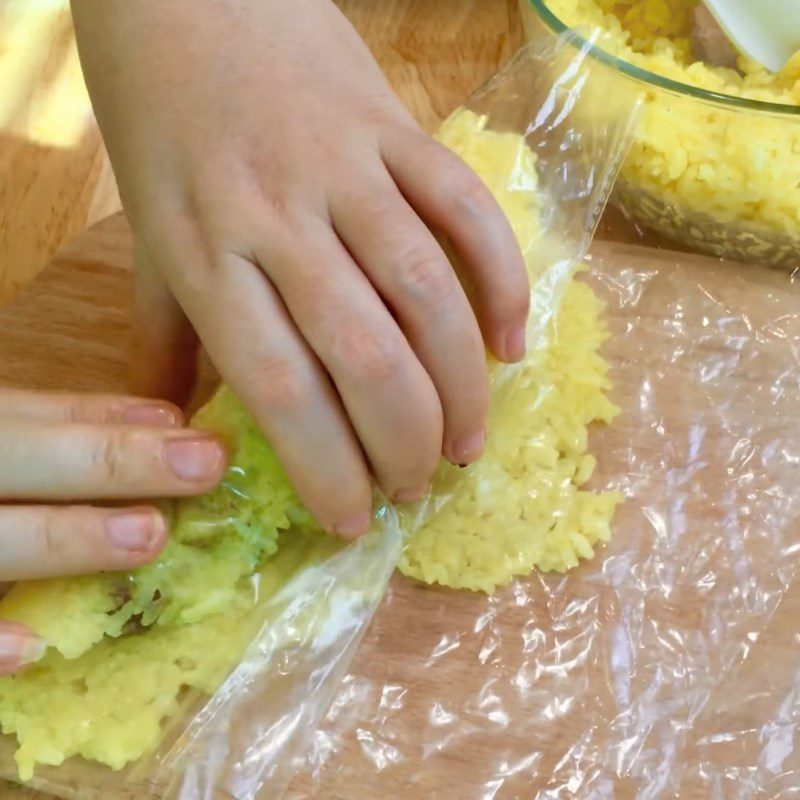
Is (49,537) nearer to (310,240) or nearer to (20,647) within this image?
(20,647)

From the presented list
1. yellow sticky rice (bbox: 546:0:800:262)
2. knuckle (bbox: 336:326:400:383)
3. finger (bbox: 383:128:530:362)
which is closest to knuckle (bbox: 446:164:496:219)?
finger (bbox: 383:128:530:362)

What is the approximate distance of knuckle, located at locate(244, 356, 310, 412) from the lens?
0.63 meters

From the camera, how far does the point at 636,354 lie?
3.14 ft

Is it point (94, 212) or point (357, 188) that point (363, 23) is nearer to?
point (94, 212)

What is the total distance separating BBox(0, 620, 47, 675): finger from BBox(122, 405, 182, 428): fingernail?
0.16 metres

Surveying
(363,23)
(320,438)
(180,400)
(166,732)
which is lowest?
(166,732)

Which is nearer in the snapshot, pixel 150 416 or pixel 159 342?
pixel 150 416

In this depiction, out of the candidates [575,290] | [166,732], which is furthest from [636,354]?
[166,732]

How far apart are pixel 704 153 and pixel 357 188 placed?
451 millimetres

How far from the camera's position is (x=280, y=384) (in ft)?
2.07

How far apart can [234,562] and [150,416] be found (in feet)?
0.44

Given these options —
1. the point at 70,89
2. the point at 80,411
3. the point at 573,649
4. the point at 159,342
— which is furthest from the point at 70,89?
the point at 573,649

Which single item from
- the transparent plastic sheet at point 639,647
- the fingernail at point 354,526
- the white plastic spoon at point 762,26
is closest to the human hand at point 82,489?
the fingernail at point 354,526

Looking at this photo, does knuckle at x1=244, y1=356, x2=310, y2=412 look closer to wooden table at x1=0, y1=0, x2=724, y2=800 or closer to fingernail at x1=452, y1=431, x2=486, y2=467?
fingernail at x1=452, y1=431, x2=486, y2=467
